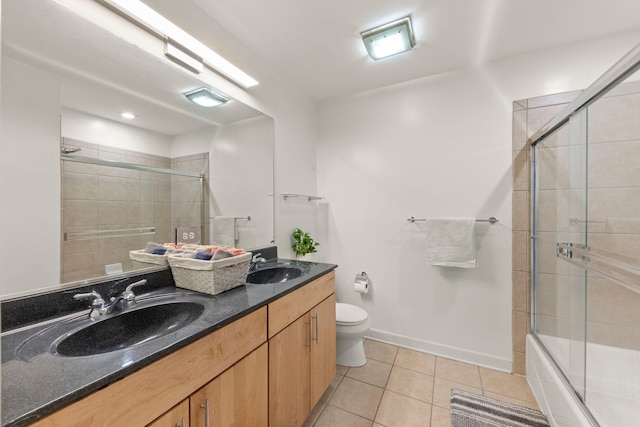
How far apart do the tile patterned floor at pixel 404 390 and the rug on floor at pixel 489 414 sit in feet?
0.18

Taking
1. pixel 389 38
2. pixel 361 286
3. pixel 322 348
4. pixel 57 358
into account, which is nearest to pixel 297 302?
pixel 322 348

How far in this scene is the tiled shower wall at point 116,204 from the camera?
3.48 feet

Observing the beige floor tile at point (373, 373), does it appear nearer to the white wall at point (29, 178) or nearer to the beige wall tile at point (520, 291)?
the beige wall tile at point (520, 291)

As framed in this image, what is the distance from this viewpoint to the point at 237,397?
1.02 meters

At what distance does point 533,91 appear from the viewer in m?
1.91

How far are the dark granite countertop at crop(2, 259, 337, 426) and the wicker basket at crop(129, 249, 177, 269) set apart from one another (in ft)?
0.56

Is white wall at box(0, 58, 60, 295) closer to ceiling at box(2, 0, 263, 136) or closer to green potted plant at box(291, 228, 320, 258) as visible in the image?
ceiling at box(2, 0, 263, 136)

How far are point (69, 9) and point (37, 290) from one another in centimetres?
108

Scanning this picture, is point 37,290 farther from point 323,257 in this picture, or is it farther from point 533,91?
point 533,91

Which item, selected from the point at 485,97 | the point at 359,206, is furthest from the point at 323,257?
the point at 485,97

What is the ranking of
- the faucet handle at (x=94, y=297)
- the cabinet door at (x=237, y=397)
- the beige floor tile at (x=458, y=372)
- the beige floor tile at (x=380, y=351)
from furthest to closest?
the beige floor tile at (x=380, y=351) → the beige floor tile at (x=458, y=372) → the faucet handle at (x=94, y=297) → the cabinet door at (x=237, y=397)

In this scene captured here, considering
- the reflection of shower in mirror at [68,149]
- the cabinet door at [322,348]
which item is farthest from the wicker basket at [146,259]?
A: the cabinet door at [322,348]

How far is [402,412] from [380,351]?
0.67 metres

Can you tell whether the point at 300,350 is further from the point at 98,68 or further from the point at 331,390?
the point at 98,68
